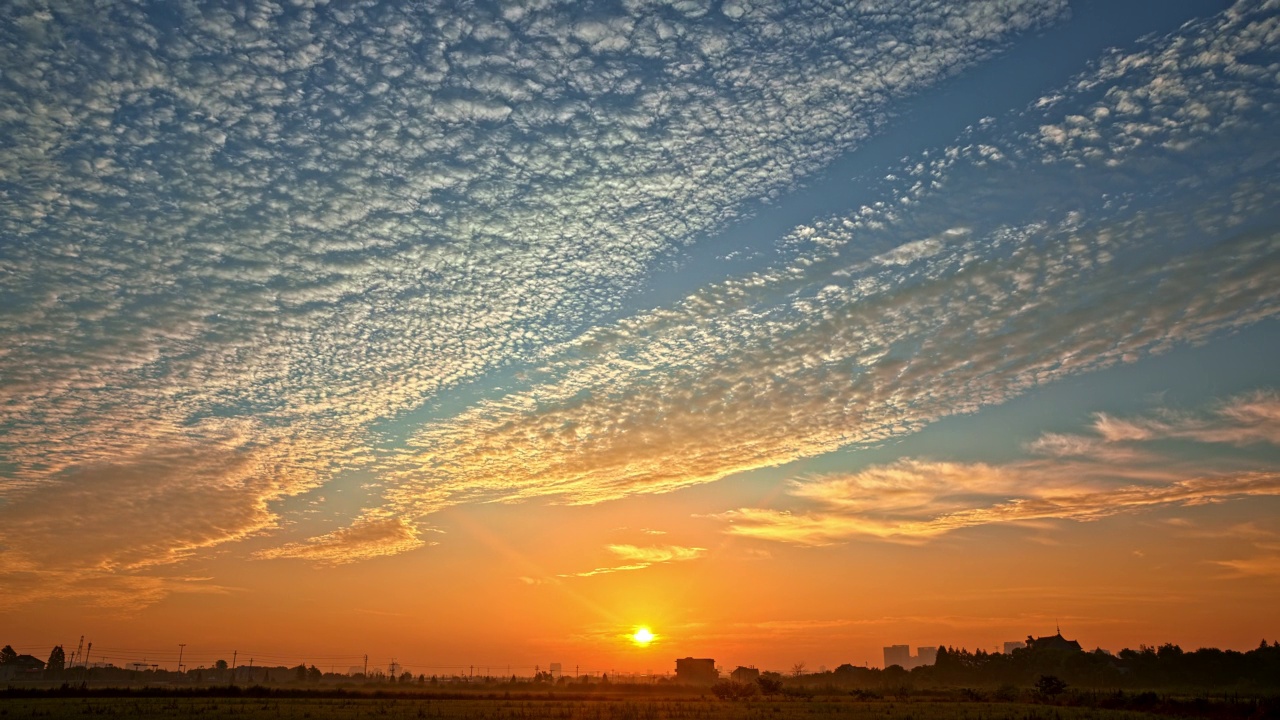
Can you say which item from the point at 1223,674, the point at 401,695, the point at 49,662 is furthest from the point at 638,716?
the point at 49,662

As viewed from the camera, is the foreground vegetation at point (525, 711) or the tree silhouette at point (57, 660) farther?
the tree silhouette at point (57, 660)

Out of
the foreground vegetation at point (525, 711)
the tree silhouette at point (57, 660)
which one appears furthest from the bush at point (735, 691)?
the tree silhouette at point (57, 660)

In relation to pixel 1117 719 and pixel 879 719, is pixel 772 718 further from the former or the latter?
pixel 1117 719

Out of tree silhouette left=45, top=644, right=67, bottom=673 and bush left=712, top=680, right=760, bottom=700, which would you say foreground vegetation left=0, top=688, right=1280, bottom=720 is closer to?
bush left=712, top=680, right=760, bottom=700

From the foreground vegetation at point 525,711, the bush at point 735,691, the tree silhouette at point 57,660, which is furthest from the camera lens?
the tree silhouette at point 57,660

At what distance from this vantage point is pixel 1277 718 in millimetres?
54281

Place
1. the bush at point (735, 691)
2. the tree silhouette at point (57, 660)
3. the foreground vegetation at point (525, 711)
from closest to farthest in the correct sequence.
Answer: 1. the foreground vegetation at point (525, 711)
2. the bush at point (735, 691)
3. the tree silhouette at point (57, 660)

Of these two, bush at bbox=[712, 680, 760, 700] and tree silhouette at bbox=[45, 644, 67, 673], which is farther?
tree silhouette at bbox=[45, 644, 67, 673]

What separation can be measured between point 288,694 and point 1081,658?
376 feet

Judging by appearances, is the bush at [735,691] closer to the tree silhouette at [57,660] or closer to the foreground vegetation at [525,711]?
the foreground vegetation at [525,711]

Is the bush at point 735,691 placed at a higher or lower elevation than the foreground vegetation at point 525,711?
lower

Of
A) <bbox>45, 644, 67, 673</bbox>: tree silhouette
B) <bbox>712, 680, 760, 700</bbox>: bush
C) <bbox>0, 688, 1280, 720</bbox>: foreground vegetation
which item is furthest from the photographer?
<bbox>45, 644, 67, 673</bbox>: tree silhouette

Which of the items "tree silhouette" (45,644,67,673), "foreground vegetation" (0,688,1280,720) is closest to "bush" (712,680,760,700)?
"foreground vegetation" (0,688,1280,720)

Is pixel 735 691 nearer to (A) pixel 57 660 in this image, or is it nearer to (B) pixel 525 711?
(B) pixel 525 711
